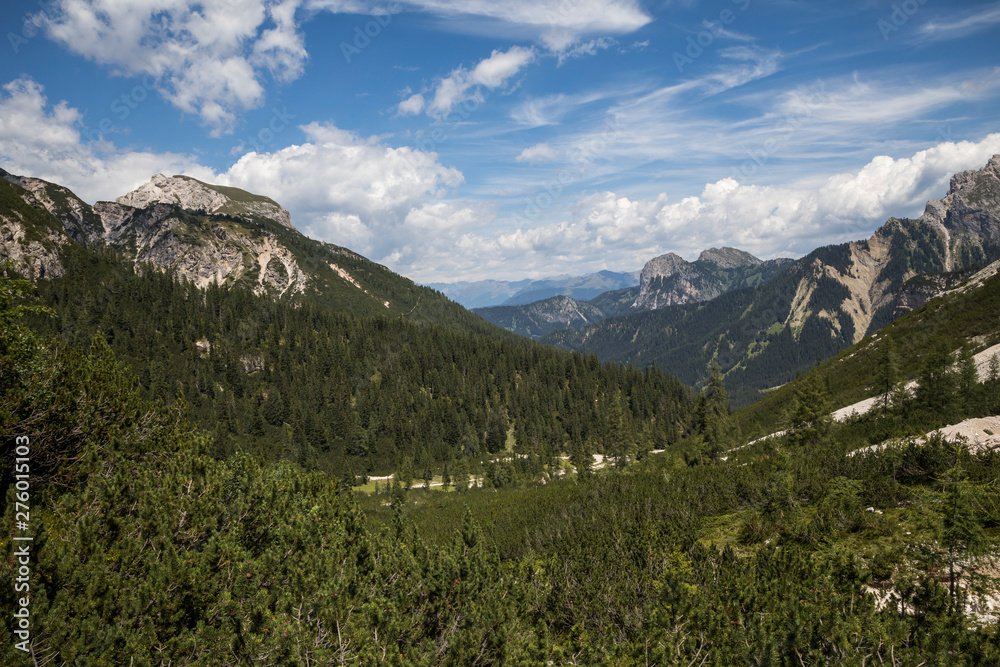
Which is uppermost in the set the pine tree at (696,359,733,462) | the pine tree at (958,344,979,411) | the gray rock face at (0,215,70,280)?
the gray rock face at (0,215,70,280)

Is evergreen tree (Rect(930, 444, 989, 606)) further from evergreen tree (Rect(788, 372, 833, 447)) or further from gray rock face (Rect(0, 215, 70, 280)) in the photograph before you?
gray rock face (Rect(0, 215, 70, 280))

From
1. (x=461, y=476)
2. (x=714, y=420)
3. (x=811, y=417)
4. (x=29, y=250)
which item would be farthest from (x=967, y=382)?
(x=29, y=250)

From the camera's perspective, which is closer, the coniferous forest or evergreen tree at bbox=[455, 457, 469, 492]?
the coniferous forest

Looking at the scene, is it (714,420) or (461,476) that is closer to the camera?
(714,420)

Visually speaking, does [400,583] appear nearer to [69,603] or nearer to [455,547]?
[455,547]

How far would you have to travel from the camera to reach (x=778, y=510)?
Answer: 68.9ft

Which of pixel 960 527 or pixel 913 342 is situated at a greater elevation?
pixel 913 342

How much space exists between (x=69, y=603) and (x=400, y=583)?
25.7ft

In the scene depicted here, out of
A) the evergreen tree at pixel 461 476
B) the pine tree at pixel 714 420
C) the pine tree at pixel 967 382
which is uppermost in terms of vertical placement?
the pine tree at pixel 967 382

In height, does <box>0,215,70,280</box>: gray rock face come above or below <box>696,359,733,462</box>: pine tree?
above

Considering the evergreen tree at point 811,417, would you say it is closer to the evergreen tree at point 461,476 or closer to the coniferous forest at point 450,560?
the coniferous forest at point 450,560

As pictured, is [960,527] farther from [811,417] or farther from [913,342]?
[913,342]

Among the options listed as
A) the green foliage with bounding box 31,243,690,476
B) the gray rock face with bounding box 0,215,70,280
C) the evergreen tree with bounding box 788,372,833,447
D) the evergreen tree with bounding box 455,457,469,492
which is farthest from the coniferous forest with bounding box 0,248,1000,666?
the gray rock face with bounding box 0,215,70,280

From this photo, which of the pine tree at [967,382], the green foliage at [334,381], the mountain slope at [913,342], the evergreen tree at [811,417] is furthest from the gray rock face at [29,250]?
the pine tree at [967,382]
